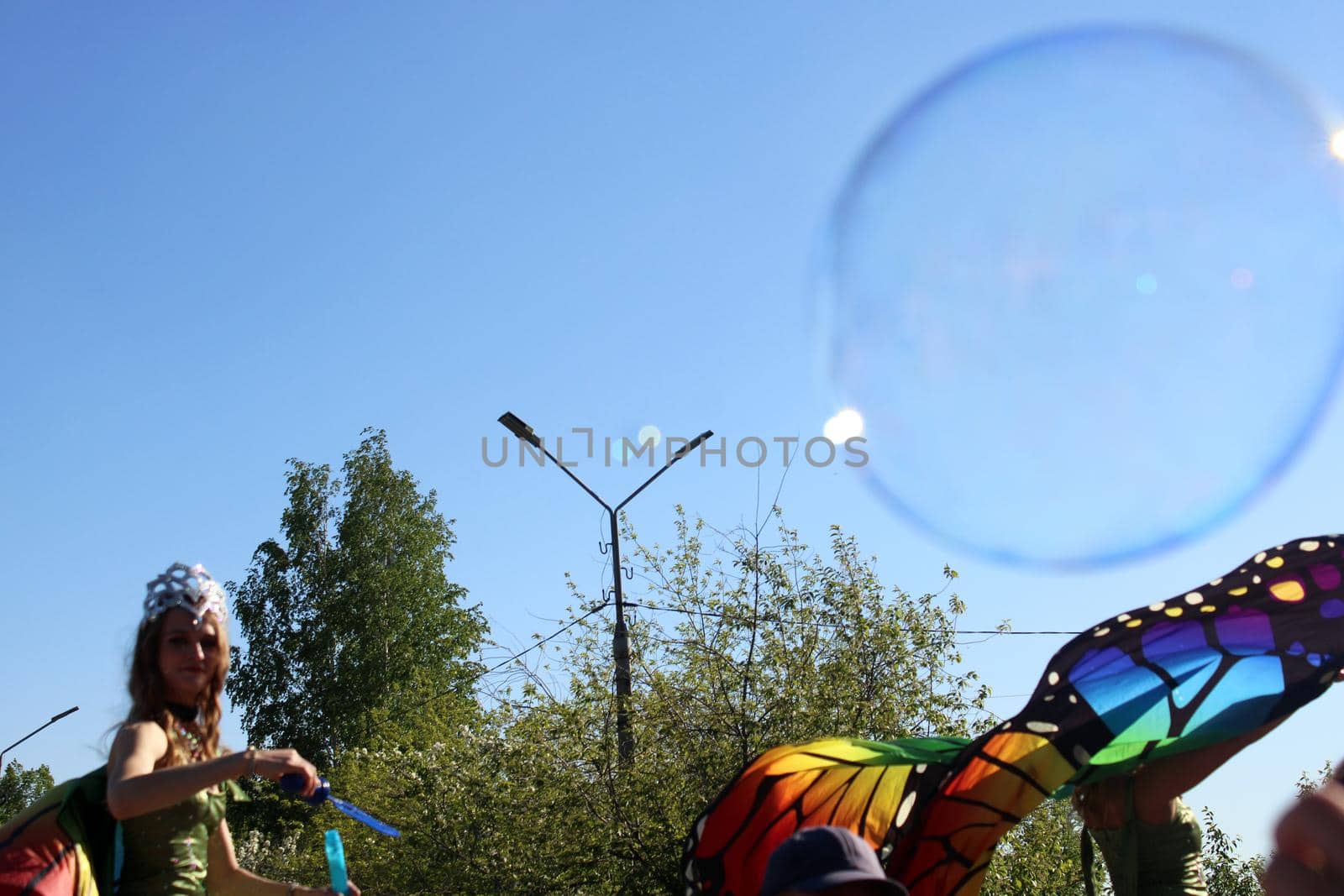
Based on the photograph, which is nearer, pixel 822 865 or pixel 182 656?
pixel 822 865

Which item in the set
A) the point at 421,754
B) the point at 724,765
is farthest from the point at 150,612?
the point at 421,754

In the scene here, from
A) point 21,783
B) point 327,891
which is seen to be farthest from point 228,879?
point 21,783

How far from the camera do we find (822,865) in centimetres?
230

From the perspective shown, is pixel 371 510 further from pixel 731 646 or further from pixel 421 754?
pixel 731 646

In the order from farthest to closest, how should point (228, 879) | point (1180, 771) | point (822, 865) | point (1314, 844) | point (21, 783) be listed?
point (21, 783) → point (1180, 771) → point (228, 879) → point (822, 865) → point (1314, 844)

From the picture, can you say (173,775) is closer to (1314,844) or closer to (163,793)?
(163,793)

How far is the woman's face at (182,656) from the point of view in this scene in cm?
342

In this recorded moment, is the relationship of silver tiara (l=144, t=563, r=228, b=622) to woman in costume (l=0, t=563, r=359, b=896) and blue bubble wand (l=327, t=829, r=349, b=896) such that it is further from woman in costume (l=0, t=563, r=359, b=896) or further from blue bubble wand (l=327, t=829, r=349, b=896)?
blue bubble wand (l=327, t=829, r=349, b=896)

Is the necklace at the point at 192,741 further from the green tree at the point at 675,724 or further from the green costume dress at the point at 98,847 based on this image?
the green tree at the point at 675,724

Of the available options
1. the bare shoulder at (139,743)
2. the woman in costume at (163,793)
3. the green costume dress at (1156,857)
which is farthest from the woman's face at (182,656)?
the green costume dress at (1156,857)

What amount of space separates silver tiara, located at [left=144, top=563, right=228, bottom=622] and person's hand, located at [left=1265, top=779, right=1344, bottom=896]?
3.16 metres

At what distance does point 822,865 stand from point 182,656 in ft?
6.65

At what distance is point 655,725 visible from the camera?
37.5 ft

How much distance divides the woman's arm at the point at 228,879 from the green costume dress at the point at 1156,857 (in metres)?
2.82
